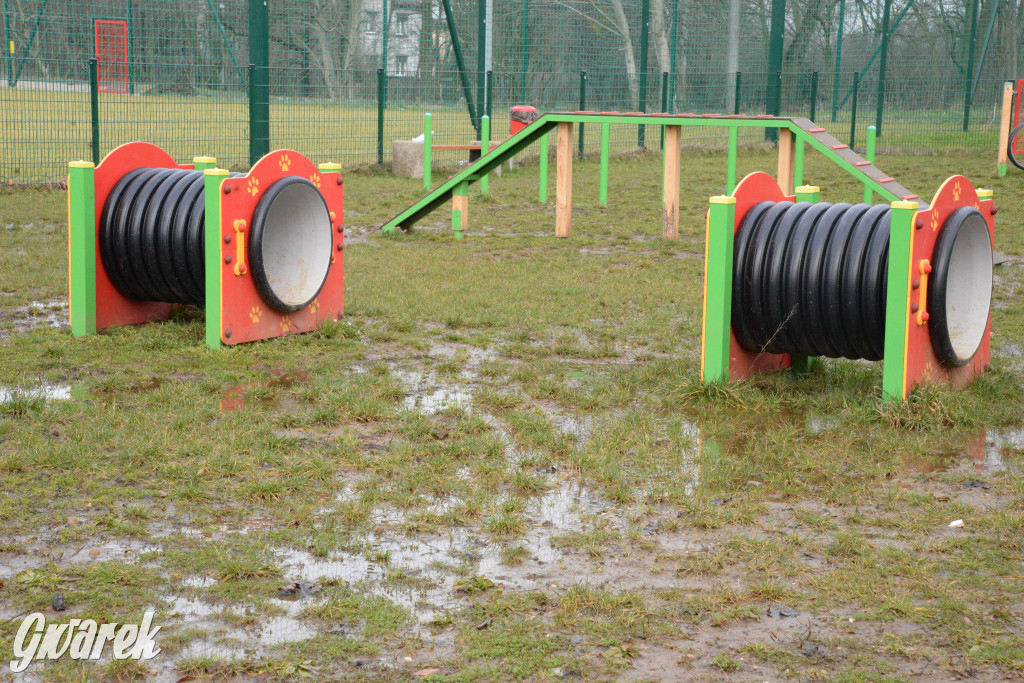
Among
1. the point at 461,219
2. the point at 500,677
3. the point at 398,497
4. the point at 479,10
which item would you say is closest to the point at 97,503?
the point at 398,497

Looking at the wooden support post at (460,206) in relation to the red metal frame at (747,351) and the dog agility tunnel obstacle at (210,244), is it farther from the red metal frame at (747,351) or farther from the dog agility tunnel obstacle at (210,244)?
the red metal frame at (747,351)

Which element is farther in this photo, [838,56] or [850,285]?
[838,56]

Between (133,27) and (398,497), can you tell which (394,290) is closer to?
(398,497)

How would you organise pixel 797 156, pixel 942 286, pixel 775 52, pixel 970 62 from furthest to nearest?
pixel 775 52
pixel 970 62
pixel 797 156
pixel 942 286

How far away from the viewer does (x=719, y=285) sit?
233 inches

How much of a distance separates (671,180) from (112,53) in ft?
28.4

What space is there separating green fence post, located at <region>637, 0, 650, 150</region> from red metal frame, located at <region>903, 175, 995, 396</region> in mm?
14502

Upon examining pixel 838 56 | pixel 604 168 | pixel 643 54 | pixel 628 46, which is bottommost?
pixel 604 168

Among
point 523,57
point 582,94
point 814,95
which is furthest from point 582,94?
point 814,95

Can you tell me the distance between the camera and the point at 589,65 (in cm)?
2002

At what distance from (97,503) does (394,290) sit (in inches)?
182

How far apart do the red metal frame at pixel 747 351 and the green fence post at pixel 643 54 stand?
14142mm

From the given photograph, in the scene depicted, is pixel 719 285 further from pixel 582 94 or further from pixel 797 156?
pixel 582 94

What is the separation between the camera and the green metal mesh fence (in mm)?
15422
